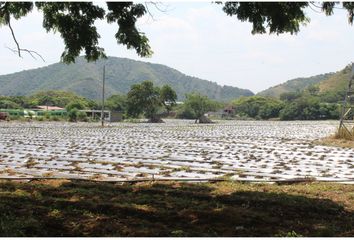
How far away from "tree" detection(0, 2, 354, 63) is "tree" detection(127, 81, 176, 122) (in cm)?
4289

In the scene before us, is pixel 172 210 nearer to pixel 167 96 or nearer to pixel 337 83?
pixel 167 96

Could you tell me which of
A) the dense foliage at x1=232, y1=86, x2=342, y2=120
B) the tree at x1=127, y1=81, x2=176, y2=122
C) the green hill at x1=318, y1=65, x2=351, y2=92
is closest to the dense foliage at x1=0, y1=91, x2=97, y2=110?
the tree at x1=127, y1=81, x2=176, y2=122

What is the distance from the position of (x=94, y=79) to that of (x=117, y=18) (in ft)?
382

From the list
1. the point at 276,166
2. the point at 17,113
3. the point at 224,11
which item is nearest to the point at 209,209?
the point at 224,11

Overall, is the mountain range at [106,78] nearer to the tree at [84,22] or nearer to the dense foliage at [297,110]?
the dense foliage at [297,110]

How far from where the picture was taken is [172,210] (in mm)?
5281

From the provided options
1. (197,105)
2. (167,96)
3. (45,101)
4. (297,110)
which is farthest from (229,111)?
(45,101)

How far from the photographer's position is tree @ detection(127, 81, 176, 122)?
51047 mm

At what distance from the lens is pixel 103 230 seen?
4438 mm

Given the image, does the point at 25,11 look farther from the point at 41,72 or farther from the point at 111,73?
the point at 41,72

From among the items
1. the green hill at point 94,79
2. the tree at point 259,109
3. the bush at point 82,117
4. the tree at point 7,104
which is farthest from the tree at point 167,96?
the green hill at point 94,79

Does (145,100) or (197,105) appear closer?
(145,100)

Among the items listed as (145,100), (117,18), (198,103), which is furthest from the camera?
(198,103)

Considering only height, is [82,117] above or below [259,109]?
below
